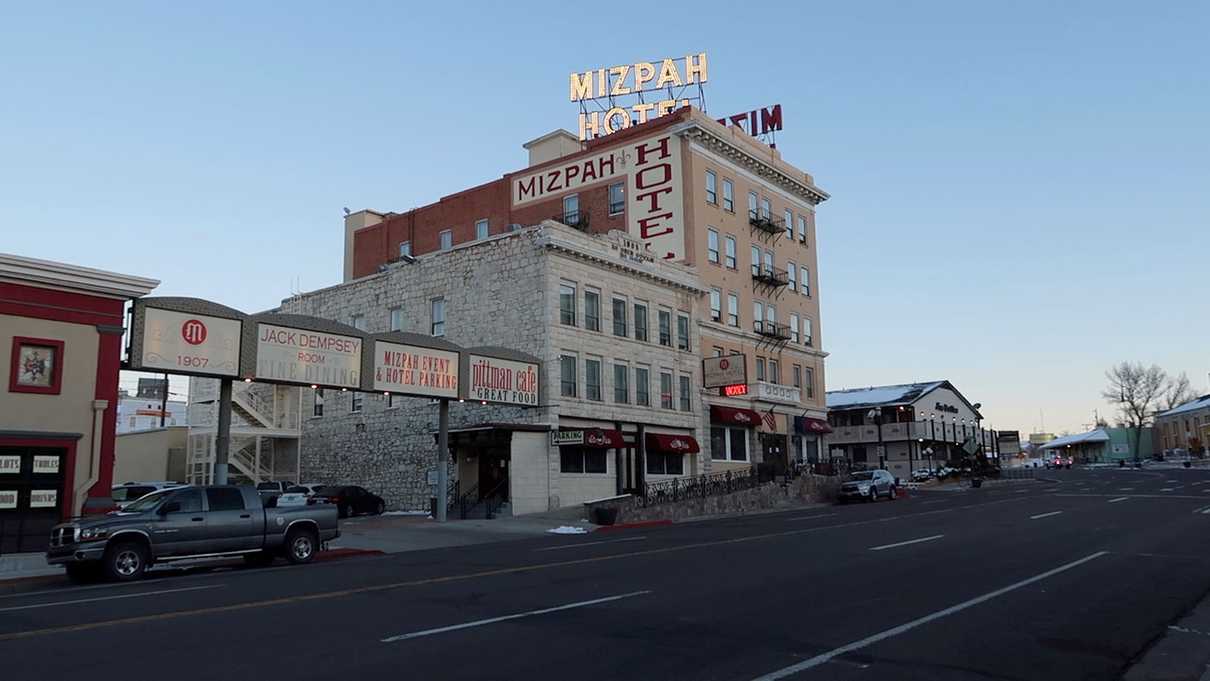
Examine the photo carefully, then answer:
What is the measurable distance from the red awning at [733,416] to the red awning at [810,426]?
5956 mm

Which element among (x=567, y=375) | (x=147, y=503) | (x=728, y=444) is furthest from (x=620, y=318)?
(x=147, y=503)

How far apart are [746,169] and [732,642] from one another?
46162mm

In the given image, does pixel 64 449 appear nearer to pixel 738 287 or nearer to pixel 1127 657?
pixel 1127 657

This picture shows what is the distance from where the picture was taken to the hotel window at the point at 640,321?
43500 millimetres

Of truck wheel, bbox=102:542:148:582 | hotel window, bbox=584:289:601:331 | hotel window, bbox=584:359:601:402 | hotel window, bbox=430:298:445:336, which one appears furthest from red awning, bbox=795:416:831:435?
truck wheel, bbox=102:542:148:582

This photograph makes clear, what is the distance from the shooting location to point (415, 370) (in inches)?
1219

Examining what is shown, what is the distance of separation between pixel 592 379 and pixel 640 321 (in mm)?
4849

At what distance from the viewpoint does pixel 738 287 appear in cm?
5144

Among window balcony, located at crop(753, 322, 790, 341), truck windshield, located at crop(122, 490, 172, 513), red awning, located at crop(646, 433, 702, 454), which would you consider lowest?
truck windshield, located at crop(122, 490, 172, 513)

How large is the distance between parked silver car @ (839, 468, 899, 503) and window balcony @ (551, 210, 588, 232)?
64.8ft

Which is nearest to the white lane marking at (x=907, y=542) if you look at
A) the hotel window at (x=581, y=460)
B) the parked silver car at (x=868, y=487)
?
the hotel window at (x=581, y=460)

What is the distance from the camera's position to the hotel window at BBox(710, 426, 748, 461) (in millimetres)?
48353

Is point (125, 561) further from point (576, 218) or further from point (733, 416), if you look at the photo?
point (576, 218)

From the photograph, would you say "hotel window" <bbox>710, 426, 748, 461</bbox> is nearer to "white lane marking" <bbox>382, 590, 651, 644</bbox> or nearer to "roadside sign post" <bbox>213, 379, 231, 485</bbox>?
"roadside sign post" <bbox>213, 379, 231, 485</bbox>
